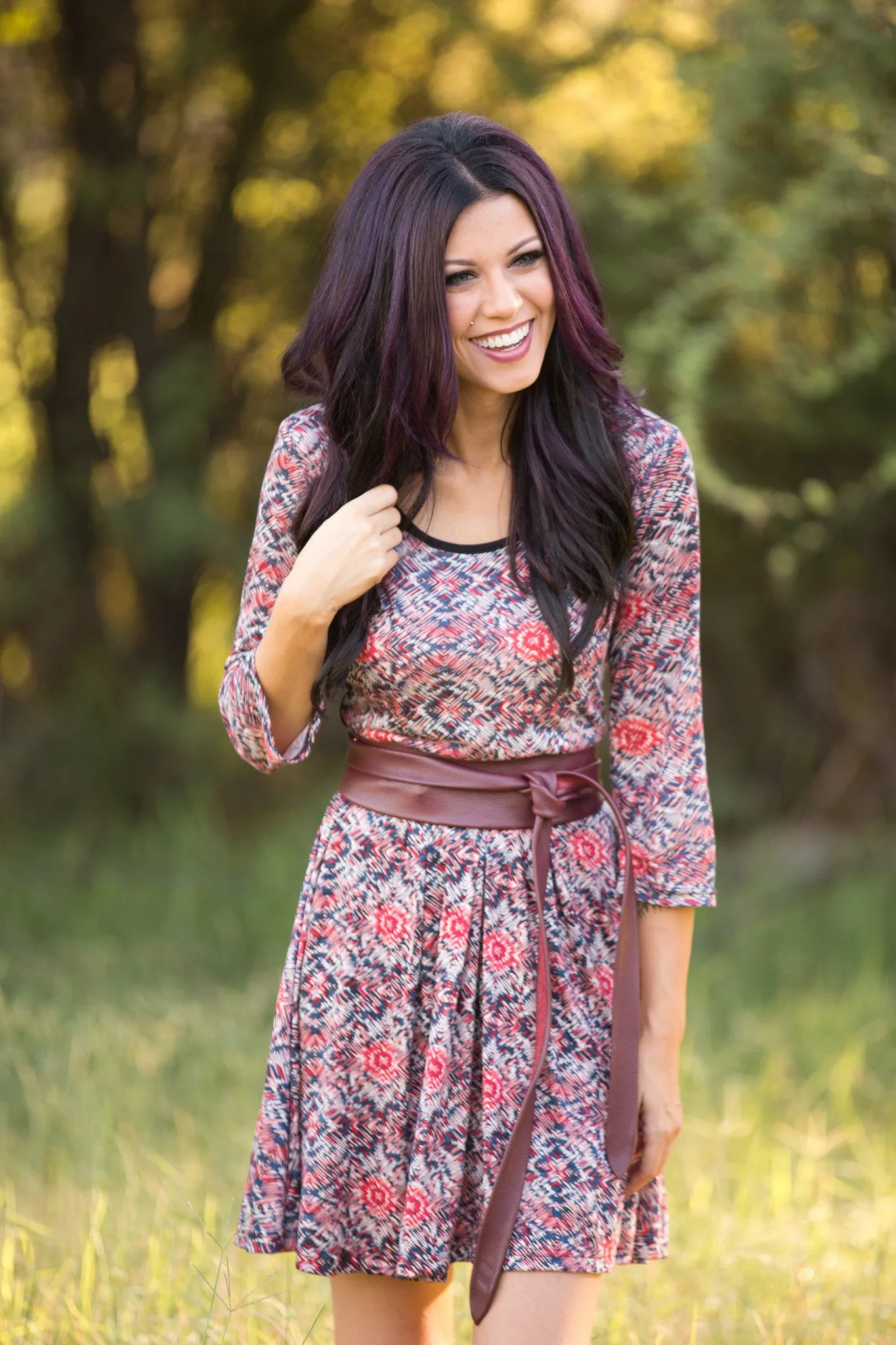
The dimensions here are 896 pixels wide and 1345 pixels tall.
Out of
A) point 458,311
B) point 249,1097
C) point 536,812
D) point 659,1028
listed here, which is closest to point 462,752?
point 536,812

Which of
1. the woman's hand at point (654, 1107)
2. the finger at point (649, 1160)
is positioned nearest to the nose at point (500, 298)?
the woman's hand at point (654, 1107)

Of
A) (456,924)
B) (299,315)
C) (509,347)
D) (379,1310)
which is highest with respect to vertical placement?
(299,315)

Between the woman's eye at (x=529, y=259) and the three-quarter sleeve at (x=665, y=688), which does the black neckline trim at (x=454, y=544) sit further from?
the woman's eye at (x=529, y=259)

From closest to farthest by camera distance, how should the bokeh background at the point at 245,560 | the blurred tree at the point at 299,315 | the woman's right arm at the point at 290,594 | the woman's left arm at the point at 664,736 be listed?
the woman's right arm at the point at 290,594, the woman's left arm at the point at 664,736, the bokeh background at the point at 245,560, the blurred tree at the point at 299,315

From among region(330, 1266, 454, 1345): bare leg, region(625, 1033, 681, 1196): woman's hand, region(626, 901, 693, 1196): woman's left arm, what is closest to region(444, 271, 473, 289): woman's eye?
region(626, 901, 693, 1196): woman's left arm

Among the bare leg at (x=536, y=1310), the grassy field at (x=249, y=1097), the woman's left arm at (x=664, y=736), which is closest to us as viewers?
the bare leg at (x=536, y=1310)

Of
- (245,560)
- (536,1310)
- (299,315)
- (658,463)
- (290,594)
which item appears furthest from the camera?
(299,315)

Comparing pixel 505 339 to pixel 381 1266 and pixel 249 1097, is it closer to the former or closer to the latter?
pixel 381 1266

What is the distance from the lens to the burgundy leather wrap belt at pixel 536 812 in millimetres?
1777

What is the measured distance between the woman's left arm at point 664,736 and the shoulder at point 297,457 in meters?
0.41

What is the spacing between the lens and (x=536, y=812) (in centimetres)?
182

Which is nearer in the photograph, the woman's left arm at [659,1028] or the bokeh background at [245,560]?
the woman's left arm at [659,1028]

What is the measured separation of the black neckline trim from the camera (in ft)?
6.14

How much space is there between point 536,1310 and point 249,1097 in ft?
6.26
